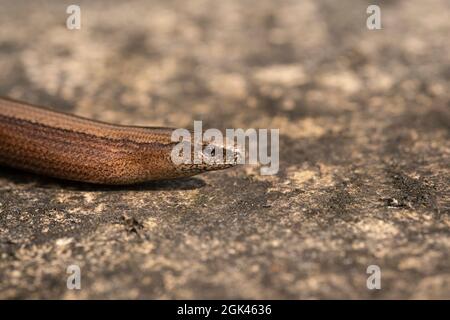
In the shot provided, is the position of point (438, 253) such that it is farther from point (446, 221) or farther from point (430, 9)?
point (430, 9)

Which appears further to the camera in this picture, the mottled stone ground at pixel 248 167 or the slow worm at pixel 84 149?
the slow worm at pixel 84 149

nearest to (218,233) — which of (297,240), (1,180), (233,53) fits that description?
(297,240)

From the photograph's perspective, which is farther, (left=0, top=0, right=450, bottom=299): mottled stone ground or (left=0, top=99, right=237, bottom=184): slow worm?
(left=0, top=99, right=237, bottom=184): slow worm
